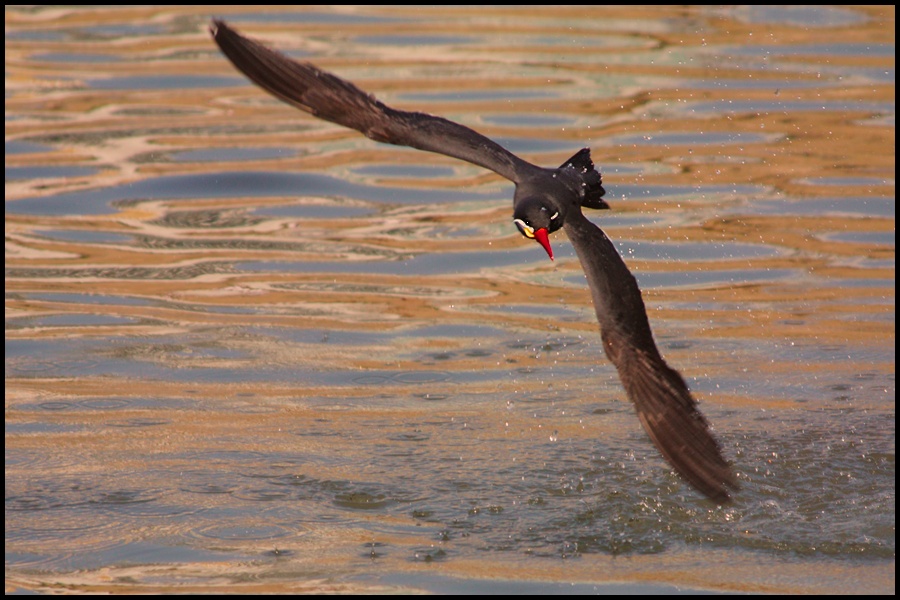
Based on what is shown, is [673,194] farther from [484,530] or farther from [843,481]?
[484,530]

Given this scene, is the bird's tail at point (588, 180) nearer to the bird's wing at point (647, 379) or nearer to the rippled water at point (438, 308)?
the bird's wing at point (647, 379)

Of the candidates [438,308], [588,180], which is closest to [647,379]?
[588,180]

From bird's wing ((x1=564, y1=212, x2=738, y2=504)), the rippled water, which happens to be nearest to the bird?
bird's wing ((x1=564, y1=212, x2=738, y2=504))

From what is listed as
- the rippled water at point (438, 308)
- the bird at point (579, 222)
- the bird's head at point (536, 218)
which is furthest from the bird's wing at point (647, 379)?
the rippled water at point (438, 308)

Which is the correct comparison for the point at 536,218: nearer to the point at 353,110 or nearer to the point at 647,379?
the point at 647,379

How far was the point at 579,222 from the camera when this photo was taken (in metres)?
6.35

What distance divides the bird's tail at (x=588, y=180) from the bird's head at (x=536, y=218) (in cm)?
43

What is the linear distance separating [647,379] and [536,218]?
84 centimetres

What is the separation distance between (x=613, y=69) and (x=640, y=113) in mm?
1242

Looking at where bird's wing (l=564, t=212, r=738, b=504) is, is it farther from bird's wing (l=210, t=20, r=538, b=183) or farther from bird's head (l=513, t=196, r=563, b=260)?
bird's wing (l=210, t=20, r=538, b=183)

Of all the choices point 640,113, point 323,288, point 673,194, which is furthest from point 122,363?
point 640,113

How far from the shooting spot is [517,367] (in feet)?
28.0

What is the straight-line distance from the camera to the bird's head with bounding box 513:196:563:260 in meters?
6.11

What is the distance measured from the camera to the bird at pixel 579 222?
5695mm
